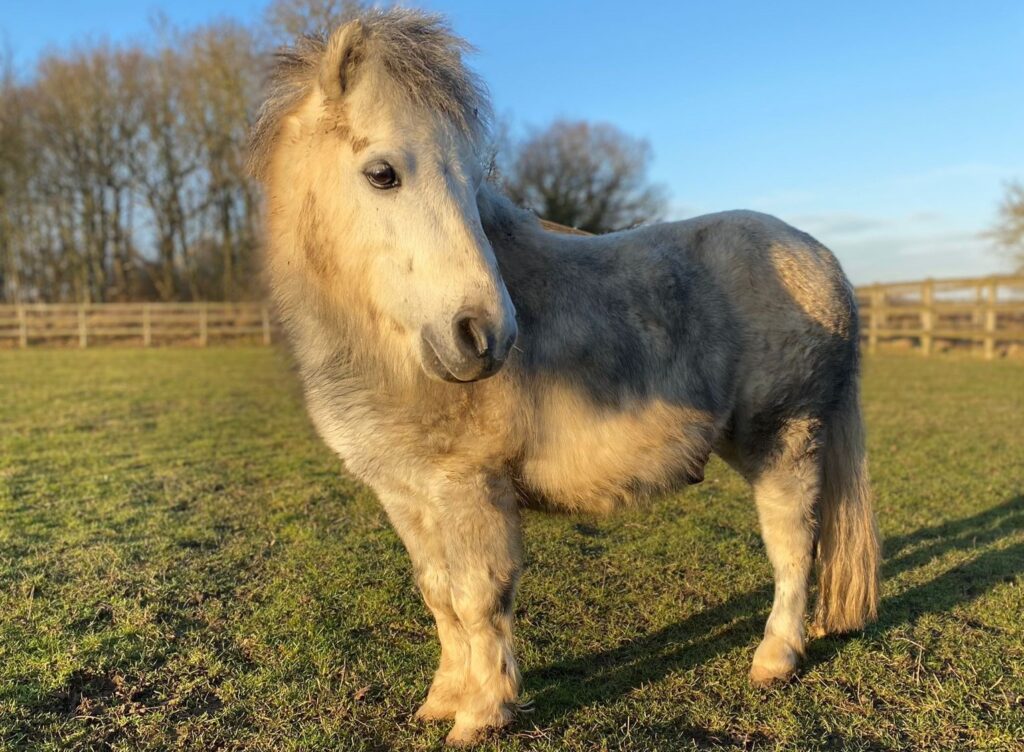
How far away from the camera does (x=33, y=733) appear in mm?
2424

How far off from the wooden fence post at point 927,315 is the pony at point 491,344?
18860 mm

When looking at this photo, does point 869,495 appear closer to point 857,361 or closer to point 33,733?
point 857,361

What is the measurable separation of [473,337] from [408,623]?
2043 mm

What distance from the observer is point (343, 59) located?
2182mm

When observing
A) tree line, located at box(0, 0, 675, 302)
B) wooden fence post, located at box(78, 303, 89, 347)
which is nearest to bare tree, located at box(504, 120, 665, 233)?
tree line, located at box(0, 0, 675, 302)

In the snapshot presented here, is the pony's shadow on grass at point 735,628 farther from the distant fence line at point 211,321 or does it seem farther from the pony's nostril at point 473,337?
the distant fence line at point 211,321

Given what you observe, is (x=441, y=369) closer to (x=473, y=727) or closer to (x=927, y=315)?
(x=473, y=727)

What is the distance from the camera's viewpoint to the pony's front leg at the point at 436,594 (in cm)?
256

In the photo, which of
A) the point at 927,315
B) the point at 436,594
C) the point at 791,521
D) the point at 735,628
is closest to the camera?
the point at 436,594

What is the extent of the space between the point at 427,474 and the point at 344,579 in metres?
1.85

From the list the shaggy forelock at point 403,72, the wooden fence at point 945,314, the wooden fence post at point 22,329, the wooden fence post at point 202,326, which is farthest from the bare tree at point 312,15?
the wooden fence post at point 22,329

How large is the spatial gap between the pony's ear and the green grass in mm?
1617

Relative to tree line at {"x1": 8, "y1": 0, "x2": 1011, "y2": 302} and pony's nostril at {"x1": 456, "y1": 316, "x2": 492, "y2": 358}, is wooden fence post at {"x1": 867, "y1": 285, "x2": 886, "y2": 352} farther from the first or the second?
pony's nostril at {"x1": 456, "y1": 316, "x2": 492, "y2": 358}

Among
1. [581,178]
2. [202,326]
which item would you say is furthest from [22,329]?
[581,178]
